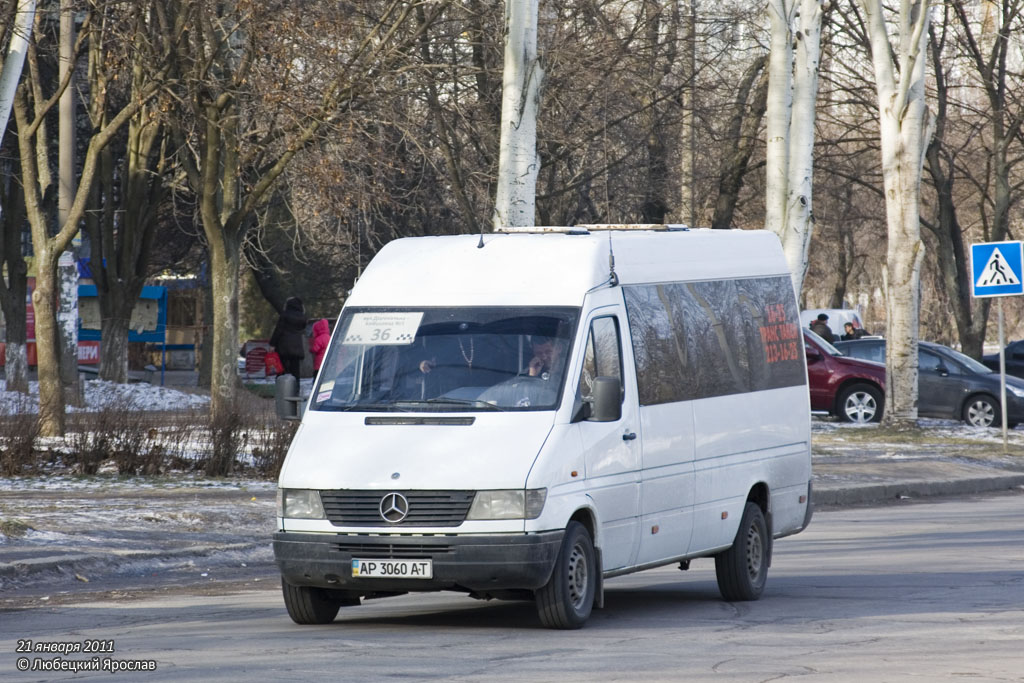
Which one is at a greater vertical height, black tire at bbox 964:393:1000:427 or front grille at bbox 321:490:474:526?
front grille at bbox 321:490:474:526

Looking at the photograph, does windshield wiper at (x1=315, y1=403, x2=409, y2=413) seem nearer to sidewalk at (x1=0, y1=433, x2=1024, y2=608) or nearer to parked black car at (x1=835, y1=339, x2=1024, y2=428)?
sidewalk at (x1=0, y1=433, x2=1024, y2=608)

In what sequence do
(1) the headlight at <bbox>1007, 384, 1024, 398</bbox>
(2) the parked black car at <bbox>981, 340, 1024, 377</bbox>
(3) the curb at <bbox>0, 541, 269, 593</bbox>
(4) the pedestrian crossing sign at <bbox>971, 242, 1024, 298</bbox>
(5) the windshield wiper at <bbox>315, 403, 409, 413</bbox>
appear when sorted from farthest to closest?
(2) the parked black car at <bbox>981, 340, 1024, 377</bbox>
(1) the headlight at <bbox>1007, 384, 1024, 398</bbox>
(4) the pedestrian crossing sign at <bbox>971, 242, 1024, 298</bbox>
(3) the curb at <bbox>0, 541, 269, 593</bbox>
(5) the windshield wiper at <bbox>315, 403, 409, 413</bbox>

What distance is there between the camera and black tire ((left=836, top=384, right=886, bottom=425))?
2823cm

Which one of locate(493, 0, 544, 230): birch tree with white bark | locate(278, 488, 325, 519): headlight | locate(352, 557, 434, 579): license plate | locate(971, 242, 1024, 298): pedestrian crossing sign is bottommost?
locate(352, 557, 434, 579): license plate

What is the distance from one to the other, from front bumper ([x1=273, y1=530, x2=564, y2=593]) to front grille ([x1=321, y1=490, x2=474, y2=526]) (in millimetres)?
82

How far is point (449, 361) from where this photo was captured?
29.3 feet

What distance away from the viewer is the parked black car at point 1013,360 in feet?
121

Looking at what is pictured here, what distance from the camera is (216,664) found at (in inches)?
291

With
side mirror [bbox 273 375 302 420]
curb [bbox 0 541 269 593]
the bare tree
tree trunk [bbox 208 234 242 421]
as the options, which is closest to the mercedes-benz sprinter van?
side mirror [bbox 273 375 302 420]

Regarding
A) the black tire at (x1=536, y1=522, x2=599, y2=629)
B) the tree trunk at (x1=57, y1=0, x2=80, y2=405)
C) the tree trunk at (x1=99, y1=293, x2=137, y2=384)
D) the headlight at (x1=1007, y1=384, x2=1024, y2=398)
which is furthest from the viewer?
the tree trunk at (x1=99, y1=293, x2=137, y2=384)

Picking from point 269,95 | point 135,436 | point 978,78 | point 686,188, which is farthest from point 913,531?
point 978,78

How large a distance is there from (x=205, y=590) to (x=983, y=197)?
3402 centimetres

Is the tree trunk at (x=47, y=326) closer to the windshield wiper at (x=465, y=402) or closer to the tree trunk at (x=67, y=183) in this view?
the tree trunk at (x=67, y=183)

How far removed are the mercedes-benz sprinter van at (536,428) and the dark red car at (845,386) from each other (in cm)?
1791
